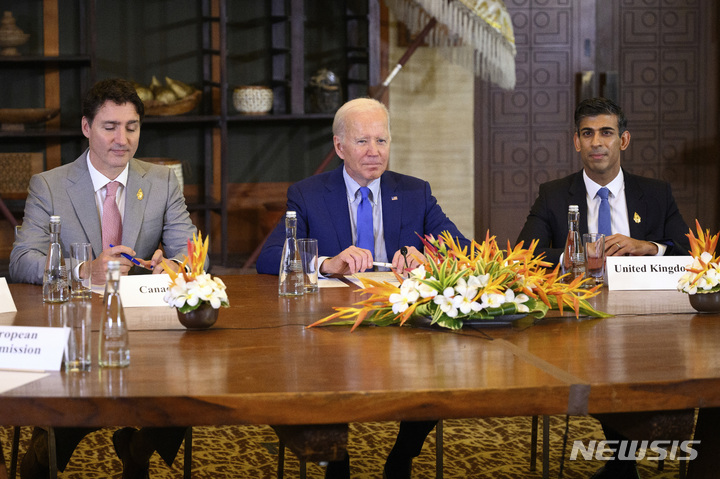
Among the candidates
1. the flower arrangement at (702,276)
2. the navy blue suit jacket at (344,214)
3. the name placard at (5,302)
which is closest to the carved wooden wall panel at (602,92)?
the navy blue suit jacket at (344,214)

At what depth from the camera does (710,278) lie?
6.82 ft

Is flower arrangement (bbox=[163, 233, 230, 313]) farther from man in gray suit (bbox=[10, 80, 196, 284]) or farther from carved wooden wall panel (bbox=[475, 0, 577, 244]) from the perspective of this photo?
carved wooden wall panel (bbox=[475, 0, 577, 244])

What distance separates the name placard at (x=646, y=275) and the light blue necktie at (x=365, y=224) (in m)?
0.95

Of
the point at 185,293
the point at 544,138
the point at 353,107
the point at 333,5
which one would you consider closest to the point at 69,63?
the point at 333,5

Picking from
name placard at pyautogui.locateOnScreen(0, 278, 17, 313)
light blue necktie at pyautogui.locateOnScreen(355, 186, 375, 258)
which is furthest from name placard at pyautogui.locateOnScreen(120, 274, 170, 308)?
light blue necktie at pyautogui.locateOnScreen(355, 186, 375, 258)

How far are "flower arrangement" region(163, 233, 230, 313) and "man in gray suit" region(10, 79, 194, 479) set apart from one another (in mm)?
865

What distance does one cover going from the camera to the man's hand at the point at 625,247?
275 cm

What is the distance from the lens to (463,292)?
1.85 meters

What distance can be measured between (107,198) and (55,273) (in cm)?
79

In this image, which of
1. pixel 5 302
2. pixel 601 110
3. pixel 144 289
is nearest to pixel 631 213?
pixel 601 110

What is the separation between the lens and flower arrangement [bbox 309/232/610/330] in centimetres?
186

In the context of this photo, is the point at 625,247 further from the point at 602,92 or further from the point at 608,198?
the point at 602,92

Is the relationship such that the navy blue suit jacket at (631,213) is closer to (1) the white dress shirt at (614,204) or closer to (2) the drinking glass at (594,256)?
(1) the white dress shirt at (614,204)

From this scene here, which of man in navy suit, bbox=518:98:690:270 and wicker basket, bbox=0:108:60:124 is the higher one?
wicker basket, bbox=0:108:60:124
